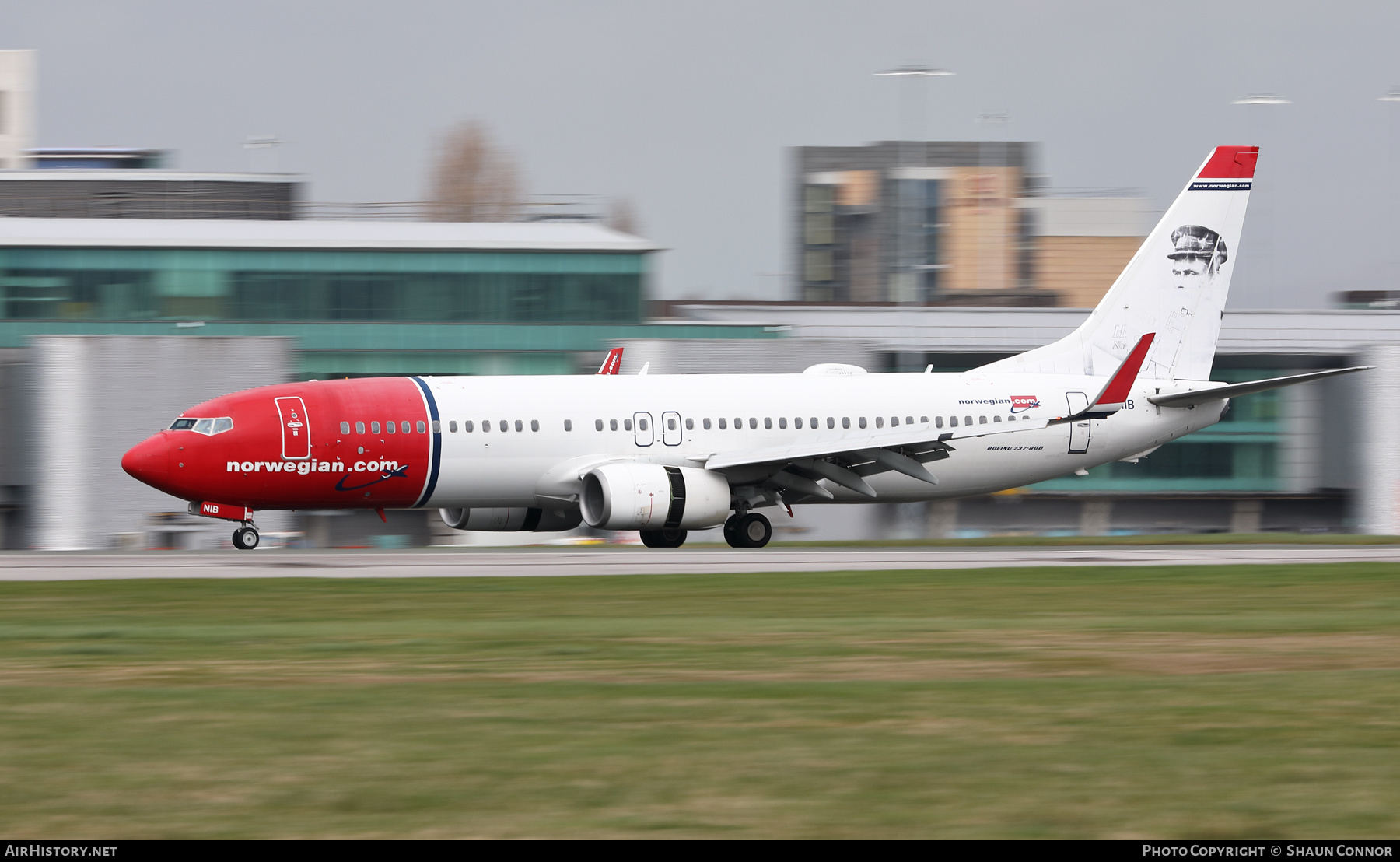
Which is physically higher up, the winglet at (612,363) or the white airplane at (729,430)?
the winglet at (612,363)

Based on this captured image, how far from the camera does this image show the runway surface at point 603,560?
27.2 m

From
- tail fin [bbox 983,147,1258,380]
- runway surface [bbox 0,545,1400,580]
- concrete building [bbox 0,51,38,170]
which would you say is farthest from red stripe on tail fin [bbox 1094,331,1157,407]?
concrete building [bbox 0,51,38,170]

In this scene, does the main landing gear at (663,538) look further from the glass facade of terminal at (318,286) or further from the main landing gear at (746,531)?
the glass facade of terminal at (318,286)

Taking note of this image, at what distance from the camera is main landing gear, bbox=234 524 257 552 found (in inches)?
1387

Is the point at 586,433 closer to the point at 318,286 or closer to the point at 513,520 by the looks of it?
the point at 513,520

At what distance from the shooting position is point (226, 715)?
41.0 ft

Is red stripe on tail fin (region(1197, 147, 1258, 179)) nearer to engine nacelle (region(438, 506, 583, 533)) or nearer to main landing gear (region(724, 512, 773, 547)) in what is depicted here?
main landing gear (region(724, 512, 773, 547))

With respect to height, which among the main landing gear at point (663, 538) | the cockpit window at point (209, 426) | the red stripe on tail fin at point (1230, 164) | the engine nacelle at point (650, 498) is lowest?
the main landing gear at point (663, 538)

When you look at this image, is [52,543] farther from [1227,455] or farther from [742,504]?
[1227,455]

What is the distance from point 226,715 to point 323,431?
22.3m

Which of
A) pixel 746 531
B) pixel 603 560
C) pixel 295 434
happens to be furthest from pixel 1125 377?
pixel 295 434

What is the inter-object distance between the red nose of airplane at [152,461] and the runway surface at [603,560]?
1566mm

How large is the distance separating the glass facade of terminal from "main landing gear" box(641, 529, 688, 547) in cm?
2081

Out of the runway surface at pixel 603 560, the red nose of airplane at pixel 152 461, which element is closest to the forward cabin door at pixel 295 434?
the runway surface at pixel 603 560
